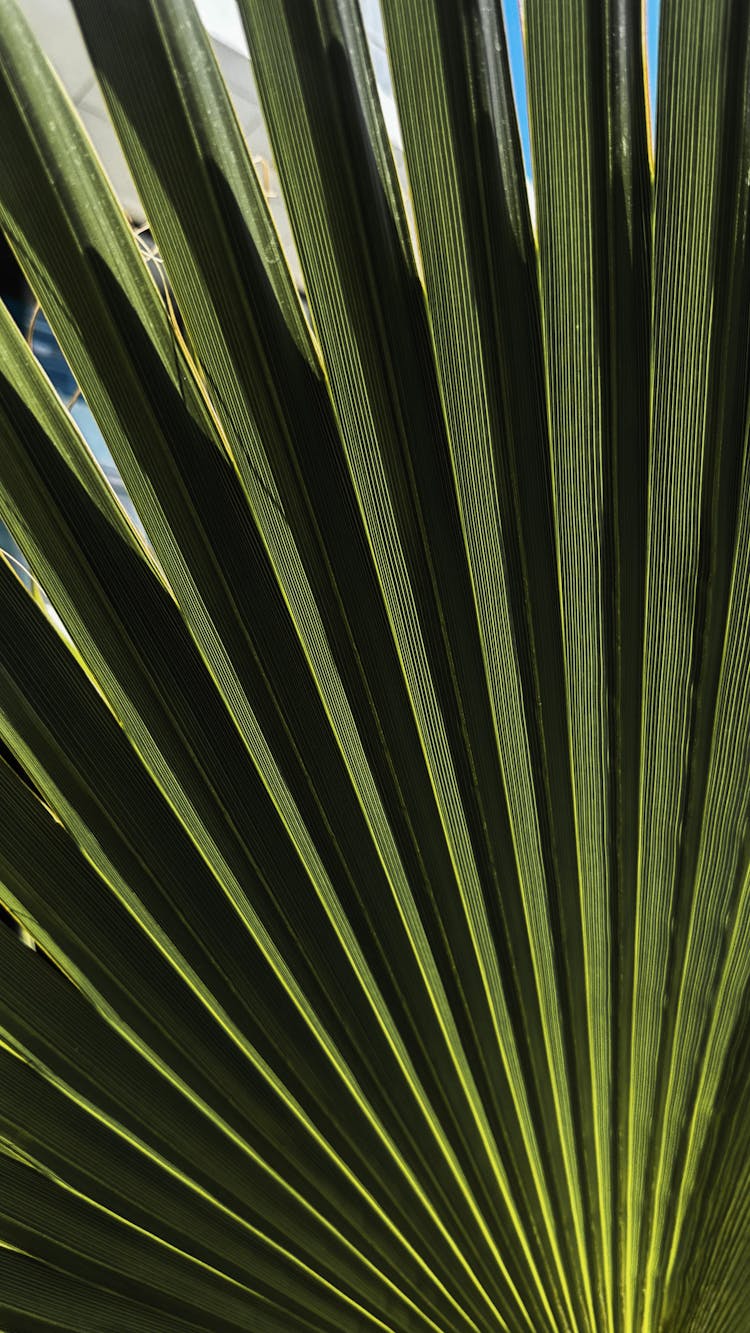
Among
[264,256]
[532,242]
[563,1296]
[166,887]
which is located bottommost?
[563,1296]

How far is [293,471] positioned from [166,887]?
0.71 meters

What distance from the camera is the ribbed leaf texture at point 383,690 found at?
99 centimetres

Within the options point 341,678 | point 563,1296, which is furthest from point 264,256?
point 563,1296

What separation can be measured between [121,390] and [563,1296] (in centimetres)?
177

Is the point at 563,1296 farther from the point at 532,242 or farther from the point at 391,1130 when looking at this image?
the point at 532,242

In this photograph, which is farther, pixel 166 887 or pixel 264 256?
pixel 166 887

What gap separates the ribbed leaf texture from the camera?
3.25 ft

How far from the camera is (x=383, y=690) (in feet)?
4.33

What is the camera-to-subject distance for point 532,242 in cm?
108

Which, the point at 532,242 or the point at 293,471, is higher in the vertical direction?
the point at 532,242

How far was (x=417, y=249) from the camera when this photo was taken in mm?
1059

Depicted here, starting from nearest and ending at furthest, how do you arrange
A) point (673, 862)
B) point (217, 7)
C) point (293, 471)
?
1. point (293, 471)
2. point (673, 862)
3. point (217, 7)

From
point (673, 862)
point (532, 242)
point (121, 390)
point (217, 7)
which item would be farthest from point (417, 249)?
point (217, 7)

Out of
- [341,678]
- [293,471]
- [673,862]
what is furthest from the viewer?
[673,862]
